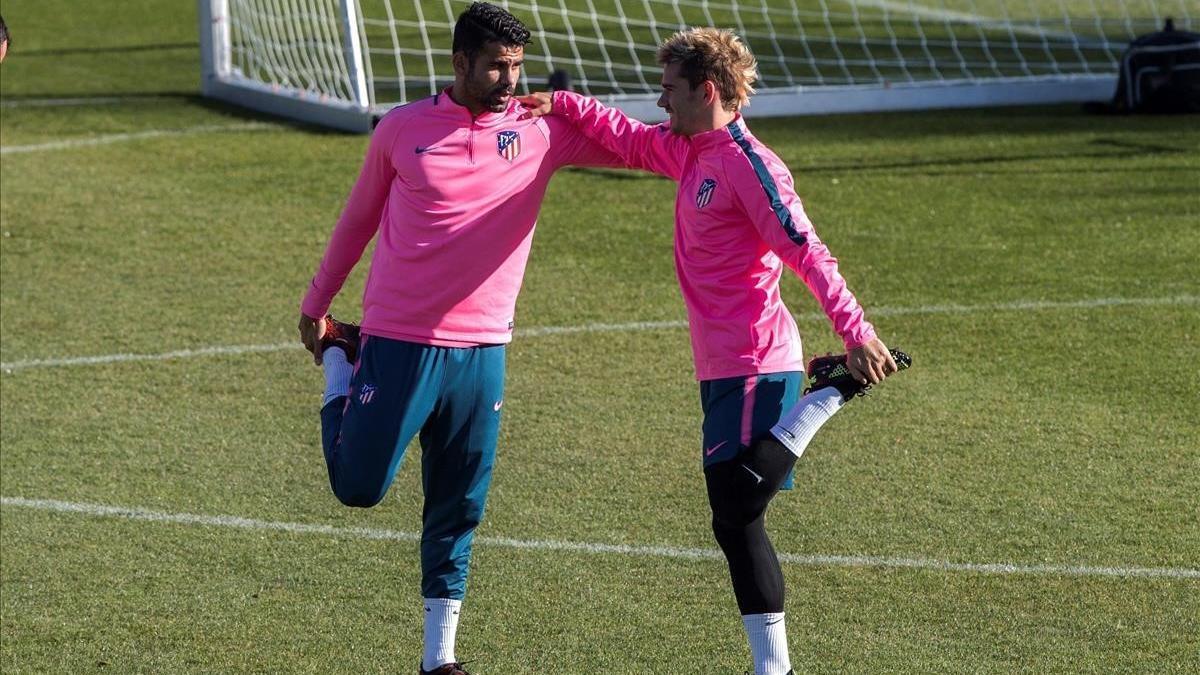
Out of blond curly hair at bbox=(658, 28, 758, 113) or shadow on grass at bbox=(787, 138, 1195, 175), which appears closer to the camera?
blond curly hair at bbox=(658, 28, 758, 113)

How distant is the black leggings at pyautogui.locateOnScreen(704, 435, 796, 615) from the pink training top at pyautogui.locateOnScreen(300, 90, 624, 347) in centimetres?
86

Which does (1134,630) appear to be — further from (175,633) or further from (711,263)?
(175,633)

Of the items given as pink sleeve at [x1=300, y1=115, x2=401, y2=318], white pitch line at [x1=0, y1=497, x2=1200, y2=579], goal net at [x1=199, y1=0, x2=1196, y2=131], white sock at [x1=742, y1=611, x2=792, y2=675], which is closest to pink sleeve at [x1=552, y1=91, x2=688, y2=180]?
pink sleeve at [x1=300, y1=115, x2=401, y2=318]

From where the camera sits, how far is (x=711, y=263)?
5004 millimetres

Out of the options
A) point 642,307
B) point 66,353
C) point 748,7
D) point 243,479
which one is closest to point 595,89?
point 748,7

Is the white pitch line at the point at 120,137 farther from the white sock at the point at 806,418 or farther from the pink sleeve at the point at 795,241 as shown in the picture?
the white sock at the point at 806,418

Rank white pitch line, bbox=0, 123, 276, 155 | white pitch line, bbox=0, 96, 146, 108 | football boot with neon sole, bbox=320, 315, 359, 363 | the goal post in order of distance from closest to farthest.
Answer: football boot with neon sole, bbox=320, 315, 359, 363
white pitch line, bbox=0, 123, 276, 155
the goal post
white pitch line, bbox=0, 96, 146, 108

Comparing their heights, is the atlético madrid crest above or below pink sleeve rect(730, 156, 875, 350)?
above

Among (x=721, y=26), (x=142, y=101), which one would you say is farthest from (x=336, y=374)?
(x=721, y=26)

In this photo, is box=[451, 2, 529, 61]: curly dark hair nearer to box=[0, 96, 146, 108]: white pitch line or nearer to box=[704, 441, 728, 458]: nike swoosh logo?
box=[704, 441, 728, 458]: nike swoosh logo

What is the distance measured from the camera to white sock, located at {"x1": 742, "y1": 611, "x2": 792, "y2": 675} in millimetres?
5062

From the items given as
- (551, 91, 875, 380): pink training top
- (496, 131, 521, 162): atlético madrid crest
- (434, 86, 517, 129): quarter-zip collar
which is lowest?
(551, 91, 875, 380): pink training top

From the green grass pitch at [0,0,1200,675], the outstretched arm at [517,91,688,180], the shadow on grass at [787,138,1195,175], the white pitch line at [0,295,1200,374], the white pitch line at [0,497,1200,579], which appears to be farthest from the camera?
the shadow on grass at [787,138,1195,175]

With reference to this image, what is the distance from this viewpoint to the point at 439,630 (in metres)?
5.39
